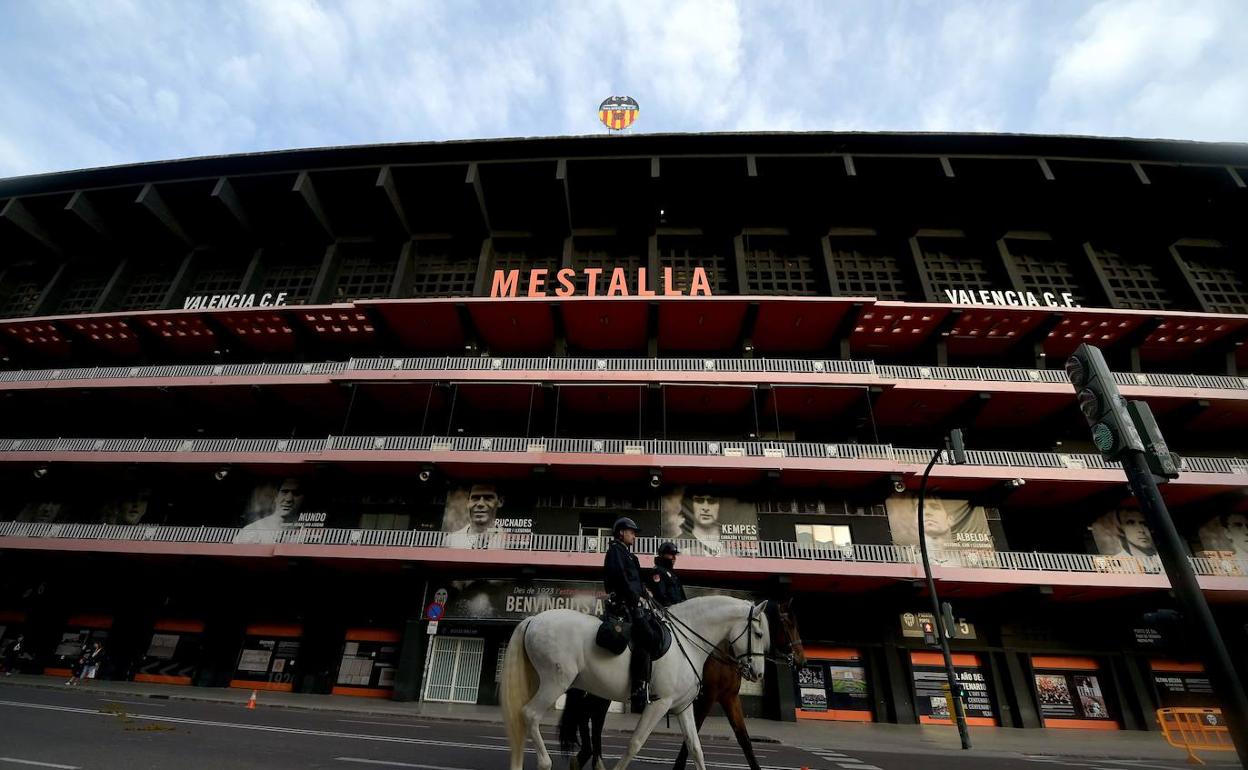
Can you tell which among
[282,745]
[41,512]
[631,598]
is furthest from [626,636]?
[41,512]

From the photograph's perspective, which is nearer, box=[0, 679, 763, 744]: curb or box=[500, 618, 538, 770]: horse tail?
box=[500, 618, 538, 770]: horse tail

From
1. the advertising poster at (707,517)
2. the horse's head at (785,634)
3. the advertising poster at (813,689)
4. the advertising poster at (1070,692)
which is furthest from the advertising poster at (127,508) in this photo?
the advertising poster at (1070,692)

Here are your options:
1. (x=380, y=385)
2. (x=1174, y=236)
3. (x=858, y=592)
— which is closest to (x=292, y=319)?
(x=380, y=385)

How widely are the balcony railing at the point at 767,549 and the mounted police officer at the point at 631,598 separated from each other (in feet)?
42.2

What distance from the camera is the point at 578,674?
235 inches

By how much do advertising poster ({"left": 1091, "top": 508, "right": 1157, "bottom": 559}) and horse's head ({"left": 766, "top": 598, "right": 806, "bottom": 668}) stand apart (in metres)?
22.4

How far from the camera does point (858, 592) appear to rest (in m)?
19.9

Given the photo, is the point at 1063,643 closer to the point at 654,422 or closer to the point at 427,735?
the point at 654,422

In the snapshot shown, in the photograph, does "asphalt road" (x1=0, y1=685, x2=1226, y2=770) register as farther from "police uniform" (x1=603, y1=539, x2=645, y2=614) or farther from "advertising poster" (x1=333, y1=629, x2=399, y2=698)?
"advertising poster" (x1=333, y1=629, x2=399, y2=698)

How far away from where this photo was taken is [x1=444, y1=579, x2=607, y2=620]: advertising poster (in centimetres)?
1888

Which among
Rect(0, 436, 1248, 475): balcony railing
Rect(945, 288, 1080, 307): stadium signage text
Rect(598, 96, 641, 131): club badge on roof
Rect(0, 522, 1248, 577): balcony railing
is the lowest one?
Rect(0, 522, 1248, 577): balcony railing

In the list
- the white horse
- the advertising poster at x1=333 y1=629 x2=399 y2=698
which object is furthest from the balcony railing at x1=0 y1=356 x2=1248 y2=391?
Result: the white horse

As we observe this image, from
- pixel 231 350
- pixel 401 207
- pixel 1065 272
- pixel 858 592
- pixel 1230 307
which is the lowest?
pixel 858 592

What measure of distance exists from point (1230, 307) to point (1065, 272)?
7548 mm
